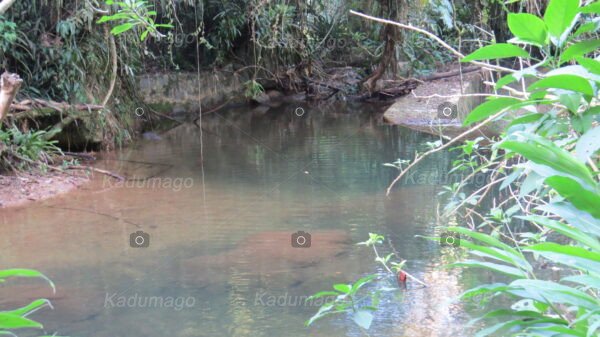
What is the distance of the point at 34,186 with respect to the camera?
5758mm

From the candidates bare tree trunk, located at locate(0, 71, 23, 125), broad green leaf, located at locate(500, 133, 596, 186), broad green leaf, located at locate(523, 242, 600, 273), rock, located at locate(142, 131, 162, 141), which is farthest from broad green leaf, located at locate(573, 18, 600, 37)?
rock, located at locate(142, 131, 162, 141)

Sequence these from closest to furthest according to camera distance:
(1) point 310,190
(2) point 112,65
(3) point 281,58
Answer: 1. (1) point 310,190
2. (2) point 112,65
3. (3) point 281,58

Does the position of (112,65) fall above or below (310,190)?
above

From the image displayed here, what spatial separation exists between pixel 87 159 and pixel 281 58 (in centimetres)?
481

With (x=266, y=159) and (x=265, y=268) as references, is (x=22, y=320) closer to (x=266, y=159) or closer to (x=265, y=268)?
(x=265, y=268)

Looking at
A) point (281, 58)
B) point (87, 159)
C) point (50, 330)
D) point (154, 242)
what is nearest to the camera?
point (50, 330)

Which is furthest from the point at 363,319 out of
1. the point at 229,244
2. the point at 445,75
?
the point at 445,75

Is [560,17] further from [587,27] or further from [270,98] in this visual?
[270,98]

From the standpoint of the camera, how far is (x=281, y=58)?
1109cm

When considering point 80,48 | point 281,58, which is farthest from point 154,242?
point 281,58

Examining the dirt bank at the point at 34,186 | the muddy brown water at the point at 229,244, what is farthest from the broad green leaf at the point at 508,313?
the dirt bank at the point at 34,186

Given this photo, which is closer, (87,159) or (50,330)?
(50,330)

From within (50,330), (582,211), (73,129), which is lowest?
(50,330)

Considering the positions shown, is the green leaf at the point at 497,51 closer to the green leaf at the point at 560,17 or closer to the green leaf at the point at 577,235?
the green leaf at the point at 560,17
